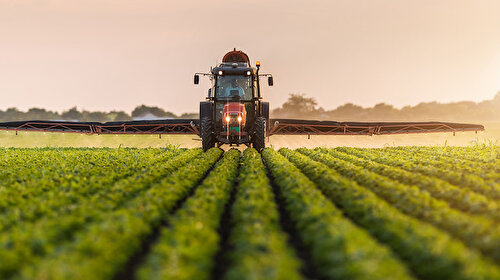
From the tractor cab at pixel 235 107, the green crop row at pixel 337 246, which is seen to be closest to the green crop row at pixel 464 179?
the green crop row at pixel 337 246

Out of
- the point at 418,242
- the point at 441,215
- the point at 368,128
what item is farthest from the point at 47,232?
the point at 368,128

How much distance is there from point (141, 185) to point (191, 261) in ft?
15.1

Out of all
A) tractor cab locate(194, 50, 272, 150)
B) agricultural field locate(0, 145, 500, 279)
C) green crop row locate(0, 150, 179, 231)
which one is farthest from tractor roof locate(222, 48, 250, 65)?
agricultural field locate(0, 145, 500, 279)

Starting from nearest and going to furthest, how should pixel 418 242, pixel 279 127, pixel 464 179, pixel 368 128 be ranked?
1. pixel 418 242
2. pixel 464 179
3. pixel 279 127
4. pixel 368 128

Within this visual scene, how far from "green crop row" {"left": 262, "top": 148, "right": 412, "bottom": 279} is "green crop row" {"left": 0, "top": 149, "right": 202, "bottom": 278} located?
3.18 m

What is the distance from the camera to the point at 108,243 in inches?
187

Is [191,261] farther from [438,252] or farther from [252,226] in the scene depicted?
[438,252]

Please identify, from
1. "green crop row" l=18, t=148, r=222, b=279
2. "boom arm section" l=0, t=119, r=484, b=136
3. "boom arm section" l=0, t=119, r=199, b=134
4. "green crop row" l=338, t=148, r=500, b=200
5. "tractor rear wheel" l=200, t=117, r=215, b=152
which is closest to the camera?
"green crop row" l=18, t=148, r=222, b=279

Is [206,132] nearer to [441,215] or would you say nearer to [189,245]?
[441,215]

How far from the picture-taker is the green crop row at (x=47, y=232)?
4.49 meters

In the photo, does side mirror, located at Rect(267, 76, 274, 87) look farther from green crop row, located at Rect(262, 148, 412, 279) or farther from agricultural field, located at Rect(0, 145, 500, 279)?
green crop row, located at Rect(262, 148, 412, 279)

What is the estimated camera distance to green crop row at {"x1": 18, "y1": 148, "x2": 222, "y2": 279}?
12.9 ft

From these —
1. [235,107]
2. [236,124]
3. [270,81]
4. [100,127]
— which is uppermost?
[270,81]

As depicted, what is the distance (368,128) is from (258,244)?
64.2ft
